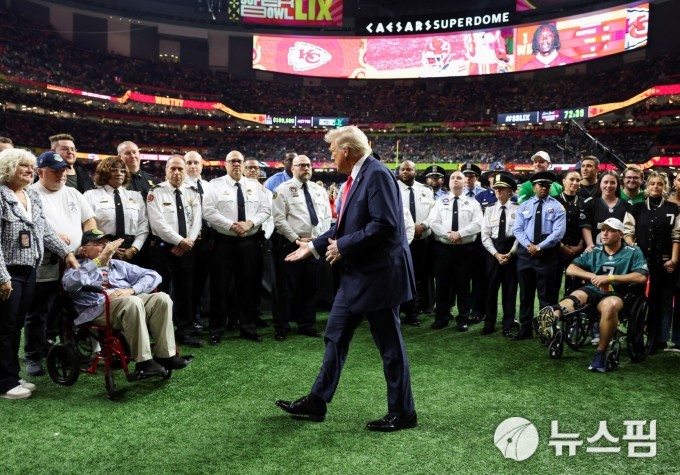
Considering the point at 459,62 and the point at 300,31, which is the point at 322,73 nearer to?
the point at 300,31

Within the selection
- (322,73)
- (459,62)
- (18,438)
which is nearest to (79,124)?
(322,73)

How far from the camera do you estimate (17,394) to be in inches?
141

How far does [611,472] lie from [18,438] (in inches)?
132

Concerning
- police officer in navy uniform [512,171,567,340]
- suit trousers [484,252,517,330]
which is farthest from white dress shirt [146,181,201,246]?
police officer in navy uniform [512,171,567,340]

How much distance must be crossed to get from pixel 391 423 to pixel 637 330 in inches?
118

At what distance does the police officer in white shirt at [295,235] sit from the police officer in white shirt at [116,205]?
4.96 ft

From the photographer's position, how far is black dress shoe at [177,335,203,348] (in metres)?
5.10

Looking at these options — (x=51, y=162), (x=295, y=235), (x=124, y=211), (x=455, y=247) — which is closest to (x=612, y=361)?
(x=455, y=247)

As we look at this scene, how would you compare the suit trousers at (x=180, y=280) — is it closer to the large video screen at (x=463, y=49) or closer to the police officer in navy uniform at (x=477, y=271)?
the police officer in navy uniform at (x=477, y=271)

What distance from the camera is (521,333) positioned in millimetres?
5531

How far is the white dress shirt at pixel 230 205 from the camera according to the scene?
17.4ft

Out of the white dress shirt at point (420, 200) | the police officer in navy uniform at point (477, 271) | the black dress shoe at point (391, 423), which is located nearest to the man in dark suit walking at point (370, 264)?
the black dress shoe at point (391, 423)

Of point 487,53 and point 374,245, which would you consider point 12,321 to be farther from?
point 487,53

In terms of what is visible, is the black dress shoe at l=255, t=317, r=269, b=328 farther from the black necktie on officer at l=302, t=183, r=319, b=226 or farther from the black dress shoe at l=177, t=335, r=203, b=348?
the black necktie on officer at l=302, t=183, r=319, b=226
